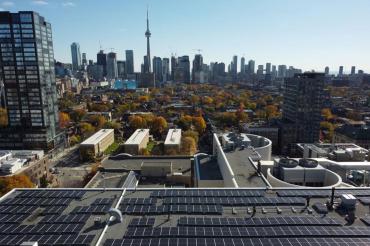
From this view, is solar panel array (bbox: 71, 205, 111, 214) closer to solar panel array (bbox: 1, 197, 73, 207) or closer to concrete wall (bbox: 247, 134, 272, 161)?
solar panel array (bbox: 1, 197, 73, 207)

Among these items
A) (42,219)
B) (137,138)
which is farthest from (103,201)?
(137,138)

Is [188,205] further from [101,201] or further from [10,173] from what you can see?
[10,173]

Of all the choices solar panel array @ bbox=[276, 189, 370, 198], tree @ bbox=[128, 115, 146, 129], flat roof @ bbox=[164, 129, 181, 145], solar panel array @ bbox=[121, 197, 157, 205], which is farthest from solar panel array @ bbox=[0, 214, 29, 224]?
tree @ bbox=[128, 115, 146, 129]

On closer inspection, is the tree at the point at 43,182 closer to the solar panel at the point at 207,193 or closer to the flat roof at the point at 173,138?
the flat roof at the point at 173,138

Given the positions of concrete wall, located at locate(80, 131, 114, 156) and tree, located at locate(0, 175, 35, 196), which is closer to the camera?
tree, located at locate(0, 175, 35, 196)

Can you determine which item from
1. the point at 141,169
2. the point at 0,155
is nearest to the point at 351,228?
the point at 141,169

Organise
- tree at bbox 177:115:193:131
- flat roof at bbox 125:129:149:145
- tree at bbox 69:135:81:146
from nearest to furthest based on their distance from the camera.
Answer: flat roof at bbox 125:129:149:145
tree at bbox 69:135:81:146
tree at bbox 177:115:193:131
